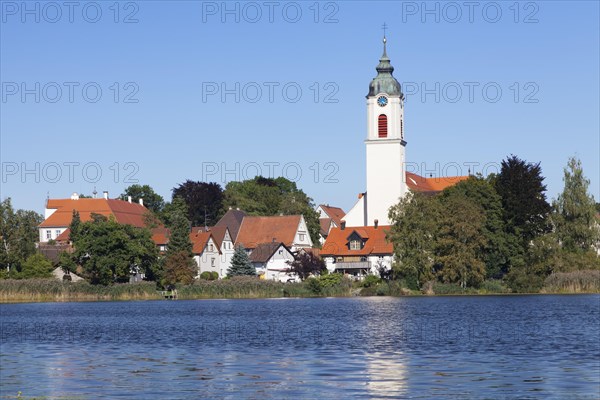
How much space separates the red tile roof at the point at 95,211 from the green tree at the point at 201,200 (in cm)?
679

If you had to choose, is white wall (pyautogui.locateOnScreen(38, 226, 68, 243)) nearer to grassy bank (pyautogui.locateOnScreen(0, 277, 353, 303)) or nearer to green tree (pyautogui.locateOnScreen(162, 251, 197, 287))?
grassy bank (pyautogui.locateOnScreen(0, 277, 353, 303))

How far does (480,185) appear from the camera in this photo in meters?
98.6

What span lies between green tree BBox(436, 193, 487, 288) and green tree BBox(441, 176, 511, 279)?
190cm

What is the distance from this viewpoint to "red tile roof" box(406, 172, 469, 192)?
130m

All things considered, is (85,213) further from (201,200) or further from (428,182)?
(428,182)

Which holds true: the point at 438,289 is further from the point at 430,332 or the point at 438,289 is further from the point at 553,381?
the point at 553,381

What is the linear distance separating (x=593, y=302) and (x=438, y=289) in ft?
65.3

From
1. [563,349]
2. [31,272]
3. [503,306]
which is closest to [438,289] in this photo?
[503,306]

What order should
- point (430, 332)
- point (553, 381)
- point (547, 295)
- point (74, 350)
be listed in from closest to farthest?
1. point (553, 381)
2. point (74, 350)
3. point (430, 332)
4. point (547, 295)

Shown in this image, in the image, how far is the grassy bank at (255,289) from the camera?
89938 mm

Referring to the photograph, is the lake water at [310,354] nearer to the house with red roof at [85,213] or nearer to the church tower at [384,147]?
the church tower at [384,147]

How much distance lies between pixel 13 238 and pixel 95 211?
49.8m

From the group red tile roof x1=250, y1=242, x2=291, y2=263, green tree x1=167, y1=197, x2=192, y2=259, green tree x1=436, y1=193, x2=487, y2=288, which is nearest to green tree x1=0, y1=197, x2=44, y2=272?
green tree x1=167, y1=197, x2=192, y2=259

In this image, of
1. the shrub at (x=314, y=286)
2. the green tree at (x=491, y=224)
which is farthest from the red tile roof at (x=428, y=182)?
the shrub at (x=314, y=286)
